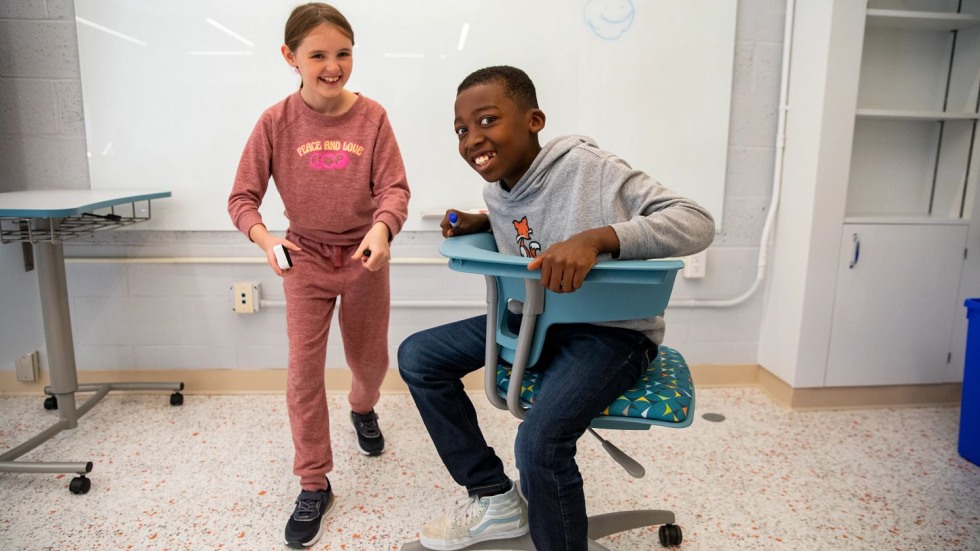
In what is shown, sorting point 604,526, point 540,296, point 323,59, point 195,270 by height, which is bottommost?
point 604,526

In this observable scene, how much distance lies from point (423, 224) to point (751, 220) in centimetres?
130

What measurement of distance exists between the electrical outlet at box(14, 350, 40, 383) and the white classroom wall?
0.04 m

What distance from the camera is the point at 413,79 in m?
2.29

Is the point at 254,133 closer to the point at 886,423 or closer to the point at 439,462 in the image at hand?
the point at 439,462

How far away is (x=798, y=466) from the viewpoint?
1.95m

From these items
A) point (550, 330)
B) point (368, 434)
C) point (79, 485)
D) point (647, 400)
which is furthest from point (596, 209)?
point (79, 485)

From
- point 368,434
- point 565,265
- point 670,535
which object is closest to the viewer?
point 565,265

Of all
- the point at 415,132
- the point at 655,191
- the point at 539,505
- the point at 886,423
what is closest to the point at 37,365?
the point at 415,132

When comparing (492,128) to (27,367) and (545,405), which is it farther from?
(27,367)

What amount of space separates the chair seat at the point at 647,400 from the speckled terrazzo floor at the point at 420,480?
1.79ft

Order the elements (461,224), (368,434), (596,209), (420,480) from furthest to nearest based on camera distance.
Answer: (368,434)
(420,480)
(461,224)
(596,209)

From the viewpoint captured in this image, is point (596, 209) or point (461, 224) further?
point (461, 224)

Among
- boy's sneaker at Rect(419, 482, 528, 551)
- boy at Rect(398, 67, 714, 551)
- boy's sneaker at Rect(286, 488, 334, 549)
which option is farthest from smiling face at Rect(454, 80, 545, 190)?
boy's sneaker at Rect(286, 488, 334, 549)

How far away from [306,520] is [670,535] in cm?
89
